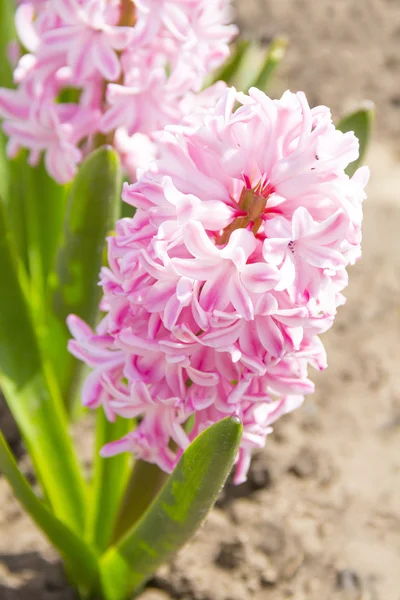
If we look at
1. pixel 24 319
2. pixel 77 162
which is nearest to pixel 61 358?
pixel 24 319

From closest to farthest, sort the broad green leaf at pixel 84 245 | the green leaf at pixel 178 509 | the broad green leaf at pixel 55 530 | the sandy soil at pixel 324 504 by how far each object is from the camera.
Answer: the green leaf at pixel 178 509 < the broad green leaf at pixel 55 530 < the broad green leaf at pixel 84 245 < the sandy soil at pixel 324 504

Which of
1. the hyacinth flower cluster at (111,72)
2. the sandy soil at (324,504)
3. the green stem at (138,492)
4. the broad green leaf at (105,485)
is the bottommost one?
the sandy soil at (324,504)

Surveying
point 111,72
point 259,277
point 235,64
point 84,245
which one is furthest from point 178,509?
point 235,64

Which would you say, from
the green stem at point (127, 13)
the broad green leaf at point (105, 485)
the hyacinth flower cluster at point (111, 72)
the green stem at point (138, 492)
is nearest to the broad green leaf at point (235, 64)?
the hyacinth flower cluster at point (111, 72)

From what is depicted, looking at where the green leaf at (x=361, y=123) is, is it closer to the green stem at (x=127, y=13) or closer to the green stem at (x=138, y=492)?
the green stem at (x=127, y=13)

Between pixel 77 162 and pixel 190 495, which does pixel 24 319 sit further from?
pixel 190 495

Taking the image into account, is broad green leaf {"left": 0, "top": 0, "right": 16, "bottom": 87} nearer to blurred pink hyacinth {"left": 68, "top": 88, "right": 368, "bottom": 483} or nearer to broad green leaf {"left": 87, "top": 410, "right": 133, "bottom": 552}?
broad green leaf {"left": 87, "top": 410, "right": 133, "bottom": 552}

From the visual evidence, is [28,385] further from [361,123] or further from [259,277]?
[361,123]
